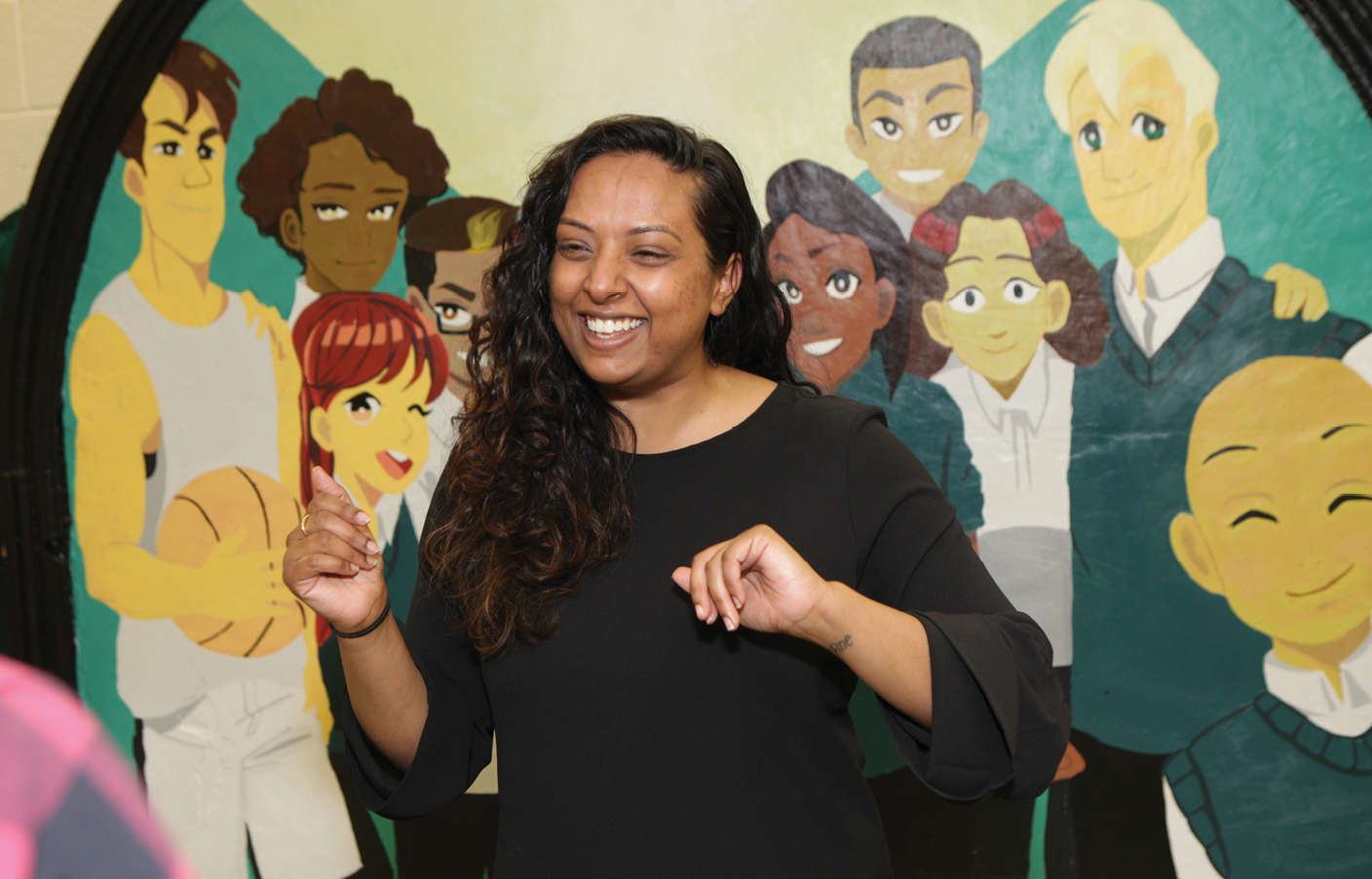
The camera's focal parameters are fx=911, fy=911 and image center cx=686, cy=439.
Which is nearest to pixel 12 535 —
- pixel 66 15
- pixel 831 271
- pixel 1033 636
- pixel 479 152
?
pixel 66 15

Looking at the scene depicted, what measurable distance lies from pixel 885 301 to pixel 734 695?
93 centimetres

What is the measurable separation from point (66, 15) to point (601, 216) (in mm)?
1518

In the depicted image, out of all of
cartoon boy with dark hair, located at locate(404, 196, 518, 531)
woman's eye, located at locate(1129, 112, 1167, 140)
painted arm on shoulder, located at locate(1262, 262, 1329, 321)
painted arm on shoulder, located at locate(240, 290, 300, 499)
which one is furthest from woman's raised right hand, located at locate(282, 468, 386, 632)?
painted arm on shoulder, located at locate(1262, 262, 1329, 321)

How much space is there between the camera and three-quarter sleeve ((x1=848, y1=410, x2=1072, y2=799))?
2.98 feet

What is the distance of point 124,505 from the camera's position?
1.91 meters

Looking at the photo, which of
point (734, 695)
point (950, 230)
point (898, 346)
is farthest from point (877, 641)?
point (950, 230)

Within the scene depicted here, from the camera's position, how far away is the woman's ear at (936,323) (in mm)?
1697

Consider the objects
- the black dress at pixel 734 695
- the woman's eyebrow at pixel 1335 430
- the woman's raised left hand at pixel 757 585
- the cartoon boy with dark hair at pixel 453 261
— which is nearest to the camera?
the woman's raised left hand at pixel 757 585

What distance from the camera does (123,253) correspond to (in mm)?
1883

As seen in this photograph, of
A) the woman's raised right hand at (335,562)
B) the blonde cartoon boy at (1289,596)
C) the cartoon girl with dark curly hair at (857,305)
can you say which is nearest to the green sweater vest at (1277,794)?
the blonde cartoon boy at (1289,596)

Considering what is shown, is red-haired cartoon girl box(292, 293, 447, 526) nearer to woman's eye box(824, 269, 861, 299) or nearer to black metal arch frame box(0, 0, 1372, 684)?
black metal arch frame box(0, 0, 1372, 684)

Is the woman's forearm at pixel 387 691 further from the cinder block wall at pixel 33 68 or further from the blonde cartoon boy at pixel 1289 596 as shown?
the cinder block wall at pixel 33 68

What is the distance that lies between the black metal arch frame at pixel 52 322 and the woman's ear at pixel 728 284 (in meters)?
1.39

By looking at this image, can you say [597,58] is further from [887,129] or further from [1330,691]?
[1330,691]
